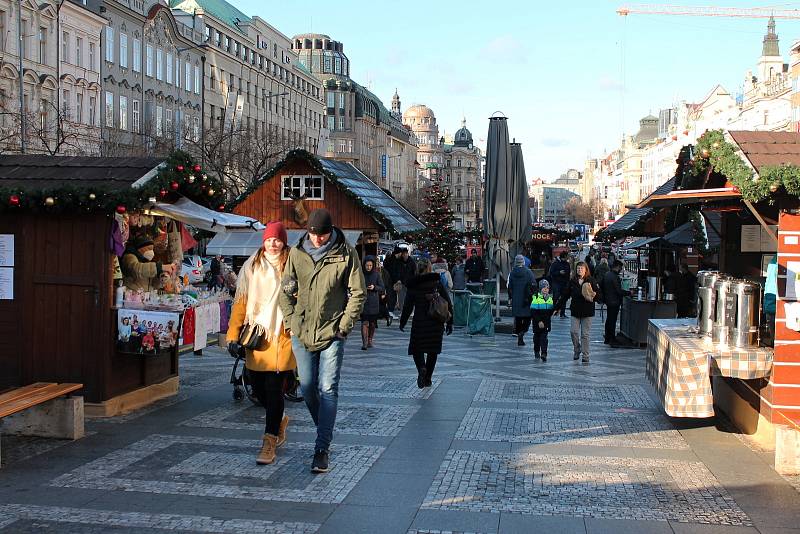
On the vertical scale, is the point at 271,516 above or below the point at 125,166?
below

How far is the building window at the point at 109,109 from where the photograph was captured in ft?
167

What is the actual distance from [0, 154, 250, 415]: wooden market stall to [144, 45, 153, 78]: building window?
50160mm

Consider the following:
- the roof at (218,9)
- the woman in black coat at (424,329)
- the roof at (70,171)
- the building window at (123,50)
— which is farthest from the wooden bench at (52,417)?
the roof at (218,9)

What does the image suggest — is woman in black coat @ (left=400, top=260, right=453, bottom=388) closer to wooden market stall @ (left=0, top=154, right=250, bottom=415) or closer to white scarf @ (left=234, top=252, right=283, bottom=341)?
wooden market stall @ (left=0, top=154, right=250, bottom=415)

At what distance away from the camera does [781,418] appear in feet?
26.6

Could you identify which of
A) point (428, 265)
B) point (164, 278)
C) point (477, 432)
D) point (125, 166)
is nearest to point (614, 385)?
point (428, 265)

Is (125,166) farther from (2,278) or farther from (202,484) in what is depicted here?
(202,484)

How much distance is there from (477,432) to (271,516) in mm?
3307

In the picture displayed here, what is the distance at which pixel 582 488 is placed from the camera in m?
7.04

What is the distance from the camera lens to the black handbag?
7.49 meters

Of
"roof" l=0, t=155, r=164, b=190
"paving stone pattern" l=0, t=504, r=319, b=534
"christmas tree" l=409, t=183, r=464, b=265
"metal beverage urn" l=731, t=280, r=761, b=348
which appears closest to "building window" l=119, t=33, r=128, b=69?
"christmas tree" l=409, t=183, r=464, b=265

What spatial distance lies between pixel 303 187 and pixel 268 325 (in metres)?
20.3

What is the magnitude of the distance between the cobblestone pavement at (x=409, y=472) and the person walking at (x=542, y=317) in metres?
4.03

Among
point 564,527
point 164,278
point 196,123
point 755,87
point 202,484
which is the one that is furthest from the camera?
point 755,87
